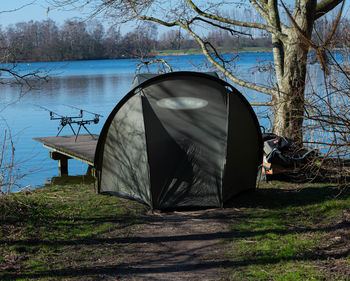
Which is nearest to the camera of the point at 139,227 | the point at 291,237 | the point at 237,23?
the point at 291,237

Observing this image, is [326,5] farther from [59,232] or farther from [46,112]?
[46,112]

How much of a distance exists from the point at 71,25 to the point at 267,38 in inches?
202

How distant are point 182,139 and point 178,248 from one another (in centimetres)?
225

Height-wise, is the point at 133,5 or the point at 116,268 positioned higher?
the point at 133,5

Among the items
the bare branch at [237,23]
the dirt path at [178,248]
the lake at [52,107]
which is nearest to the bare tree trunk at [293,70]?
the bare branch at [237,23]

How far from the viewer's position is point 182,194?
7422mm

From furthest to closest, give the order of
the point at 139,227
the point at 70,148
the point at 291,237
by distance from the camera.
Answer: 1. the point at 70,148
2. the point at 139,227
3. the point at 291,237

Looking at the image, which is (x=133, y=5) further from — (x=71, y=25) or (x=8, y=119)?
(x=8, y=119)

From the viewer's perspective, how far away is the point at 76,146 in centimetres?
1456

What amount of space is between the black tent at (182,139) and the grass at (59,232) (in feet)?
1.97

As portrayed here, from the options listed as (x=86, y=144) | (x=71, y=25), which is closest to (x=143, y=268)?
(x=71, y=25)

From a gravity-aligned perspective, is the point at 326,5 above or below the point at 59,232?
above

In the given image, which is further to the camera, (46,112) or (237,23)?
(46,112)

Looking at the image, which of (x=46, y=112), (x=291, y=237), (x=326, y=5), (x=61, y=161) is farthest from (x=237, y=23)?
(x=46, y=112)
